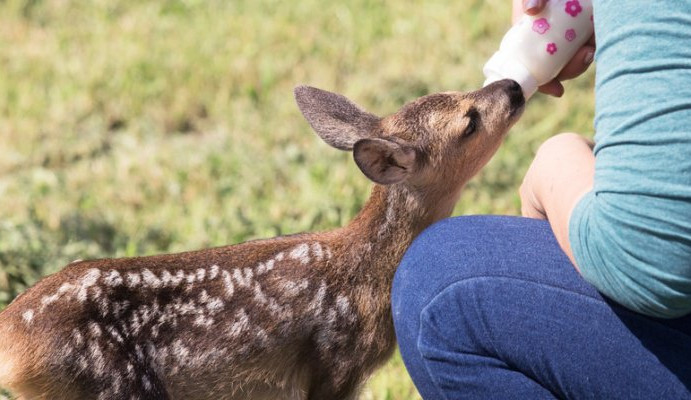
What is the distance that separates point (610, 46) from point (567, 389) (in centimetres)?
83

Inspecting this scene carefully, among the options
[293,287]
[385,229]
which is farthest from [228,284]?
[385,229]

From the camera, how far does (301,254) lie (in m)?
3.35

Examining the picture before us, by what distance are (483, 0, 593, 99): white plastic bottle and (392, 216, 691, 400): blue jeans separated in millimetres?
617

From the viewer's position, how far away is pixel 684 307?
2.35m

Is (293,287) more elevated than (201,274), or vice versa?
(201,274)

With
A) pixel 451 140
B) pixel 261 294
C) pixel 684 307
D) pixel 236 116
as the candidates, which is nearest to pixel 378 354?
pixel 261 294

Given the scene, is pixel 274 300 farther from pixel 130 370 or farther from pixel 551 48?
pixel 551 48

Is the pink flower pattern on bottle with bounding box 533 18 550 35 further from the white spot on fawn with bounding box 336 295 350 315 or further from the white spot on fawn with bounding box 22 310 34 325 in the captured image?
the white spot on fawn with bounding box 22 310 34 325

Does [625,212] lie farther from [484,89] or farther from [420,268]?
[484,89]

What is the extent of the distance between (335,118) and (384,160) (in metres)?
0.30

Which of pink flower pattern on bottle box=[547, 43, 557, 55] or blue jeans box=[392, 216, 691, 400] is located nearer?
blue jeans box=[392, 216, 691, 400]

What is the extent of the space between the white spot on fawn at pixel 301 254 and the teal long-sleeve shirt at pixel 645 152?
1.16 meters

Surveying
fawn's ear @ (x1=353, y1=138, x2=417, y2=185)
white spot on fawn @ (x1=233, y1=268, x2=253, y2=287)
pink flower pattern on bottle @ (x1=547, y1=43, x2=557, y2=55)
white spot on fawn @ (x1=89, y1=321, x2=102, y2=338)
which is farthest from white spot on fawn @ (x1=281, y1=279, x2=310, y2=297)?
pink flower pattern on bottle @ (x1=547, y1=43, x2=557, y2=55)

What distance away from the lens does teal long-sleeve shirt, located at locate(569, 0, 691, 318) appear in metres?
2.22
